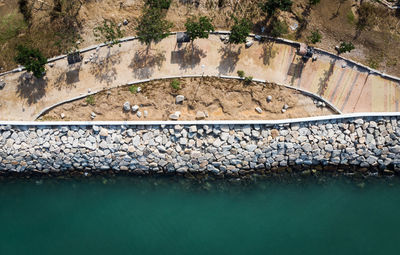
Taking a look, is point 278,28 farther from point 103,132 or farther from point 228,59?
point 103,132

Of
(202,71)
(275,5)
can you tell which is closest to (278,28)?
(275,5)

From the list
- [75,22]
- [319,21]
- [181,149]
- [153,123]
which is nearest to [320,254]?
[181,149]

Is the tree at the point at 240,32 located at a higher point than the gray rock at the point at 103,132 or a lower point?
higher

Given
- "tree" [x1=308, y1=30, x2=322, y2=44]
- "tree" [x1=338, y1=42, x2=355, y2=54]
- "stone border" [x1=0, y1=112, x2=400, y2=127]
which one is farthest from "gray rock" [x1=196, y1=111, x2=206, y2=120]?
"tree" [x1=338, y1=42, x2=355, y2=54]

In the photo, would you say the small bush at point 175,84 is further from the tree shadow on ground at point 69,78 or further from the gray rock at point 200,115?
the tree shadow on ground at point 69,78

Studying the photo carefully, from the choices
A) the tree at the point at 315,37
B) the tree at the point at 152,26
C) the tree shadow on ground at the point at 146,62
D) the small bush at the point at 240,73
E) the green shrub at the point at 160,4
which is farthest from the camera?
→ the tree shadow on ground at the point at 146,62

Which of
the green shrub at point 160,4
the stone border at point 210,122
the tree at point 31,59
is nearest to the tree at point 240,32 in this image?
the green shrub at point 160,4

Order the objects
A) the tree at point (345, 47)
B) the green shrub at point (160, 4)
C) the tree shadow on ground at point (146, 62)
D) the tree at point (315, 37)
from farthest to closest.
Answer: the tree shadow on ground at point (146, 62) < the green shrub at point (160, 4) < the tree at point (315, 37) < the tree at point (345, 47)
